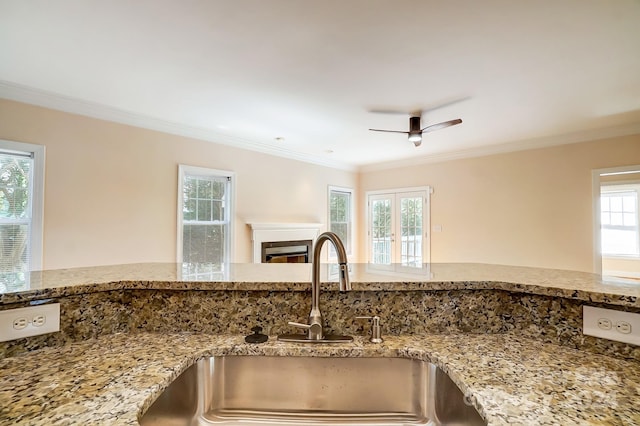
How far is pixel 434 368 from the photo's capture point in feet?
3.05

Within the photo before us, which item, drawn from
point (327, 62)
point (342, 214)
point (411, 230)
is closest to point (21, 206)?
point (327, 62)

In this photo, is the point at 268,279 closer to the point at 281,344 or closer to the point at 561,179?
the point at 281,344

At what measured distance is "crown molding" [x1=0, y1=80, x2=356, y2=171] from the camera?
2837mm

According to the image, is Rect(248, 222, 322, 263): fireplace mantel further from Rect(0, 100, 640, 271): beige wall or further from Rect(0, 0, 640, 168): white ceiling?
Rect(0, 0, 640, 168): white ceiling

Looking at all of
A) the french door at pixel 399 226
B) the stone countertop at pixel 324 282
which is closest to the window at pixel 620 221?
the french door at pixel 399 226

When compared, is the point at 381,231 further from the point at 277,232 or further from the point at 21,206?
the point at 21,206

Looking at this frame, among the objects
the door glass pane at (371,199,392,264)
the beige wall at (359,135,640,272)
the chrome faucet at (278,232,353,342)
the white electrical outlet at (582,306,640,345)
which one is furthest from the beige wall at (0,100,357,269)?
the white electrical outlet at (582,306,640,345)

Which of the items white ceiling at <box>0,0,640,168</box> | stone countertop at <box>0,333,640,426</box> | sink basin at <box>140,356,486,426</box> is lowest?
sink basin at <box>140,356,486,426</box>

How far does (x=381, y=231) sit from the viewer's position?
6.35 m

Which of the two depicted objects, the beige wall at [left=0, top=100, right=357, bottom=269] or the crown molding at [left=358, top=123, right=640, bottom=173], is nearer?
the beige wall at [left=0, top=100, right=357, bottom=269]

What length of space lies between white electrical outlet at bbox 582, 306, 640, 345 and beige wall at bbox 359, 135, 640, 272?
406 cm

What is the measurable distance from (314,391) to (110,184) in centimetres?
338

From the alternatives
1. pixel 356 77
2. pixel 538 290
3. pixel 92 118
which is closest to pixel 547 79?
pixel 356 77

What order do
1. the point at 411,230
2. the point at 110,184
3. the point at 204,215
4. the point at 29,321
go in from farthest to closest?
the point at 411,230
the point at 204,215
the point at 110,184
the point at 29,321
